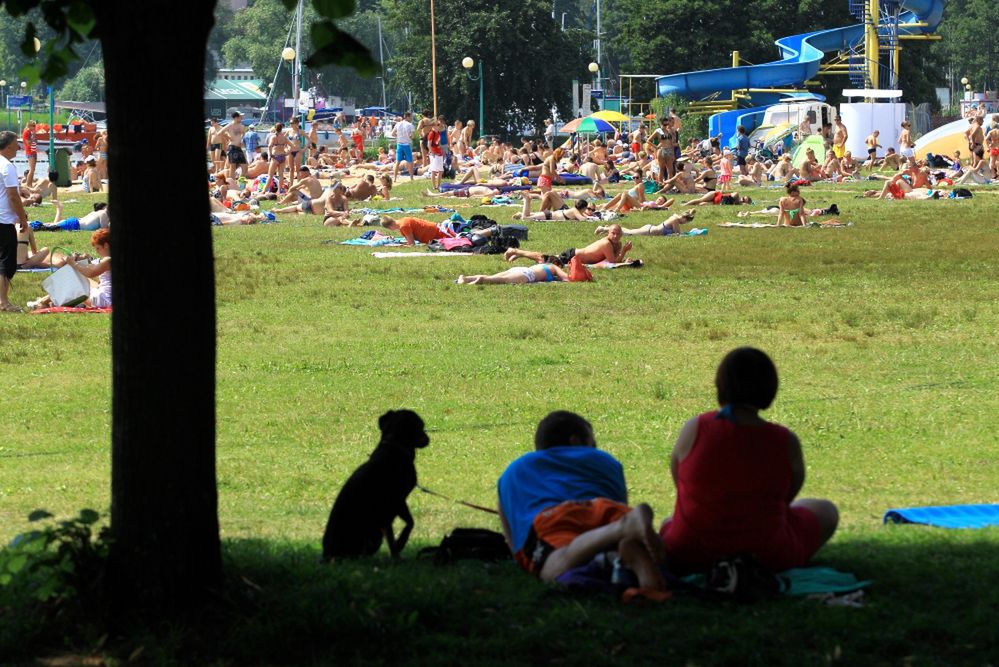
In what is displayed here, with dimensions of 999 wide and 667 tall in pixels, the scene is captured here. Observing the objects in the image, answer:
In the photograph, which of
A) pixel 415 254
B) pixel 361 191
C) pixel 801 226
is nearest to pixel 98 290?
pixel 415 254

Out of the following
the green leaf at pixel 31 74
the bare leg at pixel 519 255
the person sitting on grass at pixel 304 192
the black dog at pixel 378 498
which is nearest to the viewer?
the green leaf at pixel 31 74

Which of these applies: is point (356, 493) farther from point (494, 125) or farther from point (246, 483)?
point (494, 125)

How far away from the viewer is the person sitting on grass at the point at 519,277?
60.6 ft

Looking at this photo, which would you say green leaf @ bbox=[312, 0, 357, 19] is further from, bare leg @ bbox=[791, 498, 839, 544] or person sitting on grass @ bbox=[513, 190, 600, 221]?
person sitting on grass @ bbox=[513, 190, 600, 221]

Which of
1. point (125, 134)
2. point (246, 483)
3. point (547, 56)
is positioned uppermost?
point (547, 56)

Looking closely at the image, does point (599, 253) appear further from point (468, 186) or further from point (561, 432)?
point (468, 186)

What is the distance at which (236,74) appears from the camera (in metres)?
161

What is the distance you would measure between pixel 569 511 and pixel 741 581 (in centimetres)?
80

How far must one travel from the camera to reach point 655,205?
103 feet

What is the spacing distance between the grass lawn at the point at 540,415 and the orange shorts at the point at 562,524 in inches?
6.3

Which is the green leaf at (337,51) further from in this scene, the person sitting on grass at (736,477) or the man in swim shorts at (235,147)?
the man in swim shorts at (235,147)

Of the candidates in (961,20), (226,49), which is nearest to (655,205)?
(961,20)

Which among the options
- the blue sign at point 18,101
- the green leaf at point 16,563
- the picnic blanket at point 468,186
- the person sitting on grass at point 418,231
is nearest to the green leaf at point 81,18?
the green leaf at point 16,563

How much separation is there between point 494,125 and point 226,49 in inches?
2646
